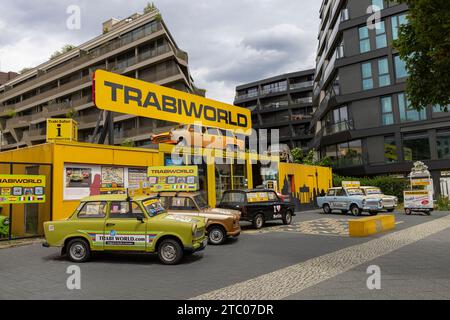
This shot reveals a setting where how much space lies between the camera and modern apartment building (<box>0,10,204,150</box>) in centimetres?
4394

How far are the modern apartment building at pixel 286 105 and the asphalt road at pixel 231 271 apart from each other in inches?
2402

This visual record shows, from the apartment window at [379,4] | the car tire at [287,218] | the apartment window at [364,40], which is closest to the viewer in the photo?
the car tire at [287,218]

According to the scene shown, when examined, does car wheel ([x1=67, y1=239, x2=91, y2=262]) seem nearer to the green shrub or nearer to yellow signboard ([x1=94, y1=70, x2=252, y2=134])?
yellow signboard ([x1=94, y1=70, x2=252, y2=134])

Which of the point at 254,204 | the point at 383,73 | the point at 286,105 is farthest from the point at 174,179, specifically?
the point at 286,105

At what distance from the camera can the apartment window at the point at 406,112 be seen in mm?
32062

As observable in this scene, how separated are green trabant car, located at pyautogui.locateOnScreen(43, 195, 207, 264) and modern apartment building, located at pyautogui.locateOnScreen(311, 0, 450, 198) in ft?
94.8

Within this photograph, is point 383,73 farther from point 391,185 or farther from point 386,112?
point 391,185

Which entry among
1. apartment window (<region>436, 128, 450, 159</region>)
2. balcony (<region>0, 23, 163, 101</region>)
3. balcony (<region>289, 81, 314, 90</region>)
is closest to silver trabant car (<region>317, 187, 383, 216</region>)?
apartment window (<region>436, 128, 450, 159</region>)

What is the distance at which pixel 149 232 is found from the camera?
859cm

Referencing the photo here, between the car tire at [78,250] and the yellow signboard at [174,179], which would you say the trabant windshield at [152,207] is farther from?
the yellow signboard at [174,179]

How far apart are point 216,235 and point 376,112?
27791mm

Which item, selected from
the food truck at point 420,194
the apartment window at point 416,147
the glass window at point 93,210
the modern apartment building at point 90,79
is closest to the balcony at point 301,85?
the modern apartment building at point 90,79

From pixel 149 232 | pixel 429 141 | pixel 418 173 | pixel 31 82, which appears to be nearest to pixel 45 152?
pixel 149 232

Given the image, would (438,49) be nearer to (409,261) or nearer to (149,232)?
(409,261)
